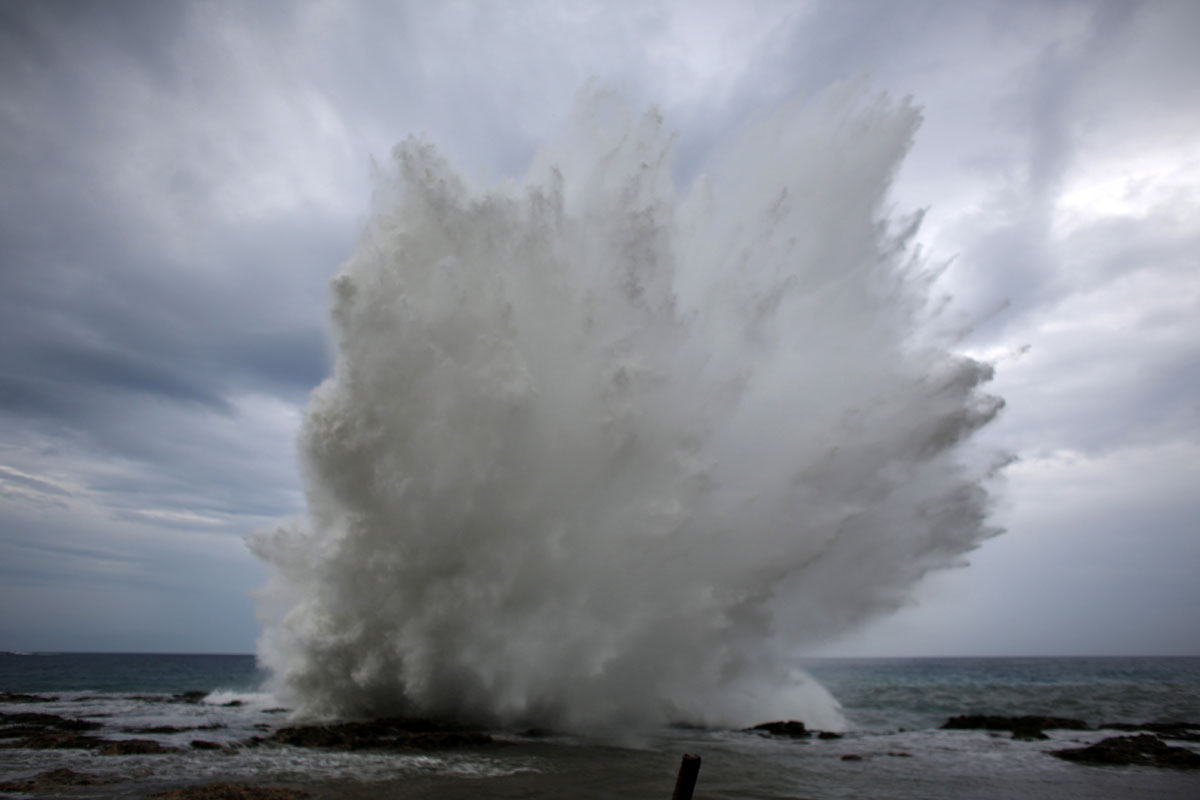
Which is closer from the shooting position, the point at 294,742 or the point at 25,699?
the point at 294,742

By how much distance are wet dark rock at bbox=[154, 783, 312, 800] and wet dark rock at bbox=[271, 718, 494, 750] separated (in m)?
4.72

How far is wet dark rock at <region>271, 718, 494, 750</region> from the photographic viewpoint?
50.6 feet

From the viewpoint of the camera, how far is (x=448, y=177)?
59.1ft

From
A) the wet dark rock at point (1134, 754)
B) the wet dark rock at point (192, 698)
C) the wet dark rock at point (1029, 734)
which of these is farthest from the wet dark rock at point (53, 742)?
the wet dark rock at point (1029, 734)

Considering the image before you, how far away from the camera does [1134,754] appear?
17.7m

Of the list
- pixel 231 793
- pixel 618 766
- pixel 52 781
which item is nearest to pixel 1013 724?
pixel 618 766

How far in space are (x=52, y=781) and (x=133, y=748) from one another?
151 inches

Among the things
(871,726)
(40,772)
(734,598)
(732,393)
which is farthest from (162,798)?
(871,726)

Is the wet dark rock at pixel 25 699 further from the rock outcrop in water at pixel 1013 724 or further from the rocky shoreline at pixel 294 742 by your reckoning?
the rock outcrop in water at pixel 1013 724

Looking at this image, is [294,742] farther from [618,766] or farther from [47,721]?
[47,721]

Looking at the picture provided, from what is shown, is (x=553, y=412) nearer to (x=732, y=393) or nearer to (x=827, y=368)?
(x=732, y=393)

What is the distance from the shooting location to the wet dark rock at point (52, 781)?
1037 centimetres

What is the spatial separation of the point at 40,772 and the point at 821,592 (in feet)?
67.7

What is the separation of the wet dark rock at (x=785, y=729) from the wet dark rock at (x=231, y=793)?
15.5m
